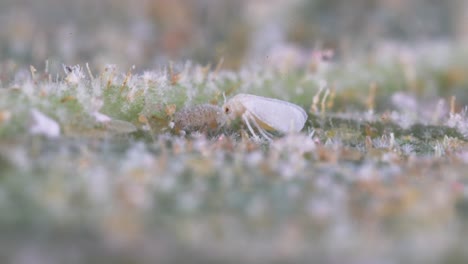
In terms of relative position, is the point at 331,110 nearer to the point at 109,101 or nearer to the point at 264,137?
the point at 264,137

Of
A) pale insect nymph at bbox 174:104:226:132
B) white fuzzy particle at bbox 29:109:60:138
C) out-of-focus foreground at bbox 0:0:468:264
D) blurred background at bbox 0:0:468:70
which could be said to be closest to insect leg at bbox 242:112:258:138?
out-of-focus foreground at bbox 0:0:468:264

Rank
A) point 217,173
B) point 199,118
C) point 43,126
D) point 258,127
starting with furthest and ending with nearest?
1. point 258,127
2. point 199,118
3. point 43,126
4. point 217,173

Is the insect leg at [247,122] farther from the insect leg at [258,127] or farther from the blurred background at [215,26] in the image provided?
the blurred background at [215,26]

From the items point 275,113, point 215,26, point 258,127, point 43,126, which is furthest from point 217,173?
point 215,26

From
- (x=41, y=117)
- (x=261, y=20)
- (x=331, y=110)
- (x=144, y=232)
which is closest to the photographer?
(x=144, y=232)

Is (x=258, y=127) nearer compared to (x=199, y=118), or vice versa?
(x=199, y=118)

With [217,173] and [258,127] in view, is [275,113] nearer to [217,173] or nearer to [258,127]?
[258,127]

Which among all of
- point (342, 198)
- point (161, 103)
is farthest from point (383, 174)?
point (161, 103)

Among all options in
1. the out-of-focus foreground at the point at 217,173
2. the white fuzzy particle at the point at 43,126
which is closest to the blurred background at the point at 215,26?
the out-of-focus foreground at the point at 217,173

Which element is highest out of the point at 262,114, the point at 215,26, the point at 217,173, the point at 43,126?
the point at 215,26
